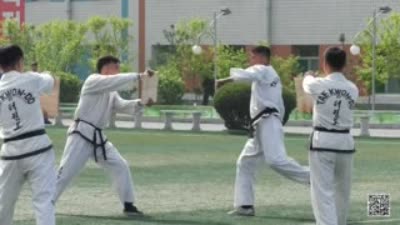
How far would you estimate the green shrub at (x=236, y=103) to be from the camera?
100 ft

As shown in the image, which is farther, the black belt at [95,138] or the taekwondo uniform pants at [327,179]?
the black belt at [95,138]

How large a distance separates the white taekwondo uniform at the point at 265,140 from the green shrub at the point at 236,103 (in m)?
15.9

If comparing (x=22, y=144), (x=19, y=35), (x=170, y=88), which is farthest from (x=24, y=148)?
(x=19, y=35)

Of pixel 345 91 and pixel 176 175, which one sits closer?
pixel 345 91

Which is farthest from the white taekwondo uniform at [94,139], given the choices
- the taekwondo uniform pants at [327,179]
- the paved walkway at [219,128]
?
the paved walkway at [219,128]

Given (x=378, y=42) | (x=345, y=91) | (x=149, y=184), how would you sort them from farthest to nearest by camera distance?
(x=378, y=42) → (x=149, y=184) → (x=345, y=91)

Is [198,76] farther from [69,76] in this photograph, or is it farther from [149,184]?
[149,184]

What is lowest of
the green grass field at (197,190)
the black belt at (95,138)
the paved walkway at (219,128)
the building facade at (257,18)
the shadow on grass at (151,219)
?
the paved walkway at (219,128)

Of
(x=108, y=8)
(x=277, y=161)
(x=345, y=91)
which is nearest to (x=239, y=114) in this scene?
(x=277, y=161)

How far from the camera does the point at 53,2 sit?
195ft

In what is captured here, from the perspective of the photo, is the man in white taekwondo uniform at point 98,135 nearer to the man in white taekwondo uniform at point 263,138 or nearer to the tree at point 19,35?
the man in white taekwondo uniform at point 263,138

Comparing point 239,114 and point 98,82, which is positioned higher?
point 98,82

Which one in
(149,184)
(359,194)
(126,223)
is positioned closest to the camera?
(126,223)

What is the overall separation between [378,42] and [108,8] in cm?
1627
